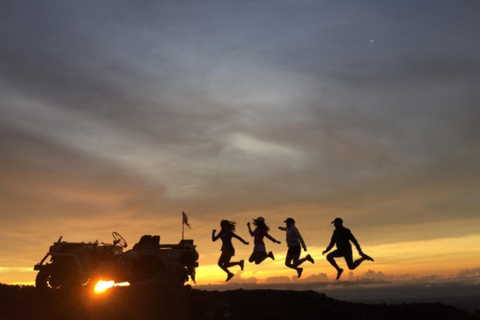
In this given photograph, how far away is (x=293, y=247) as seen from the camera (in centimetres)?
1689

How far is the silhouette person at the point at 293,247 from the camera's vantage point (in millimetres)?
16859

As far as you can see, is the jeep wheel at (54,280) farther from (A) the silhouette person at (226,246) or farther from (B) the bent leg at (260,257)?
(B) the bent leg at (260,257)

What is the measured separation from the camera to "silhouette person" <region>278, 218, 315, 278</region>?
55.3ft

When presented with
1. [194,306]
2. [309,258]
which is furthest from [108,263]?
[309,258]

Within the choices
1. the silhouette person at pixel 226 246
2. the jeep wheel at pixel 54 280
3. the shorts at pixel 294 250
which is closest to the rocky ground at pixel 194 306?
the jeep wheel at pixel 54 280

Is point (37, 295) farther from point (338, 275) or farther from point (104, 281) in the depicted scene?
point (338, 275)

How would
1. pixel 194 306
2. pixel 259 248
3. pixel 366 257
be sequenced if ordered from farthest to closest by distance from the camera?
pixel 259 248 < pixel 194 306 < pixel 366 257

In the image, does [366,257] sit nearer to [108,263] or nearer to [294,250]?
[294,250]

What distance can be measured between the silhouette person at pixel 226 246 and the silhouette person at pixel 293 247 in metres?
1.81

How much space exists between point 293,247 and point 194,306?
4126 mm

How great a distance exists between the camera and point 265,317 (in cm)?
1648

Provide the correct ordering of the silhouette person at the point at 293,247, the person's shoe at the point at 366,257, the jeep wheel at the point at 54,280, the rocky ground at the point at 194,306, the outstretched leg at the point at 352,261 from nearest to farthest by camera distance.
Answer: the rocky ground at the point at 194,306, the person's shoe at the point at 366,257, the outstretched leg at the point at 352,261, the silhouette person at the point at 293,247, the jeep wheel at the point at 54,280

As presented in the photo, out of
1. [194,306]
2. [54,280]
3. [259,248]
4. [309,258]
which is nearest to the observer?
[194,306]

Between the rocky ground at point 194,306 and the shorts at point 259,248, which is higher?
the shorts at point 259,248
